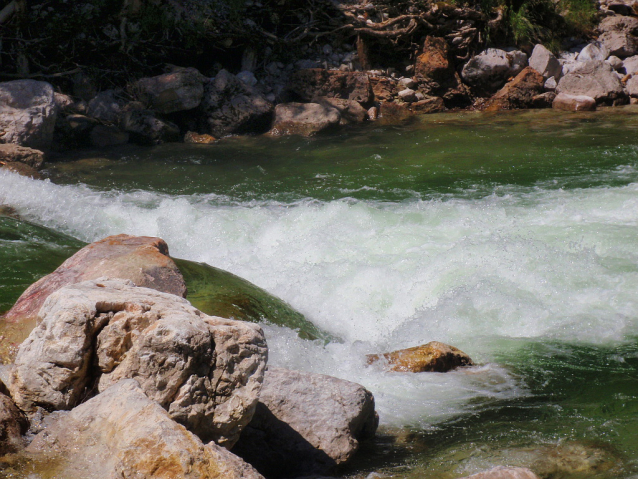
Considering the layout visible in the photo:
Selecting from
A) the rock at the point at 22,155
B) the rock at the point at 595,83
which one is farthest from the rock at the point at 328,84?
the rock at the point at 22,155

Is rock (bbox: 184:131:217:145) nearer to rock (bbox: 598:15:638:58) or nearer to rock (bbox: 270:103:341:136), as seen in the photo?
rock (bbox: 270:103:341:136)

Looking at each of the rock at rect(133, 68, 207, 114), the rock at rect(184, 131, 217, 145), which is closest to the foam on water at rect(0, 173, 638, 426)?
the rock at rect(184, 131, 217, 145)

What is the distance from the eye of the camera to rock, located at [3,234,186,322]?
3.29 meters

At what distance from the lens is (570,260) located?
199 inches

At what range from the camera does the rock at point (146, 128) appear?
10383mm

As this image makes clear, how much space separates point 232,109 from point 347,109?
2271 millimetres

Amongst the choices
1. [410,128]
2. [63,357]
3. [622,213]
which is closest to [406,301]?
[622,213]

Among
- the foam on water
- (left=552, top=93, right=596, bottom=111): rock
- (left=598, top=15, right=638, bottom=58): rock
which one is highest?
(left=598, top=15, right=638, bottom=58): rock

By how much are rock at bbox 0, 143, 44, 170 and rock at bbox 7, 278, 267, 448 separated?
23.6 ft

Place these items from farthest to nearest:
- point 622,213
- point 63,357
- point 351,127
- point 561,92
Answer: point 561,92, point 351,127, point 622,213, point 63,357

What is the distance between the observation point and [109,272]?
132 inches

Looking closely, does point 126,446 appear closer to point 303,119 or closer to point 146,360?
point 146,360

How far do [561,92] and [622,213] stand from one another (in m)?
7.20

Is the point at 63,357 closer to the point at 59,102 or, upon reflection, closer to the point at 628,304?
the point at 628,304
